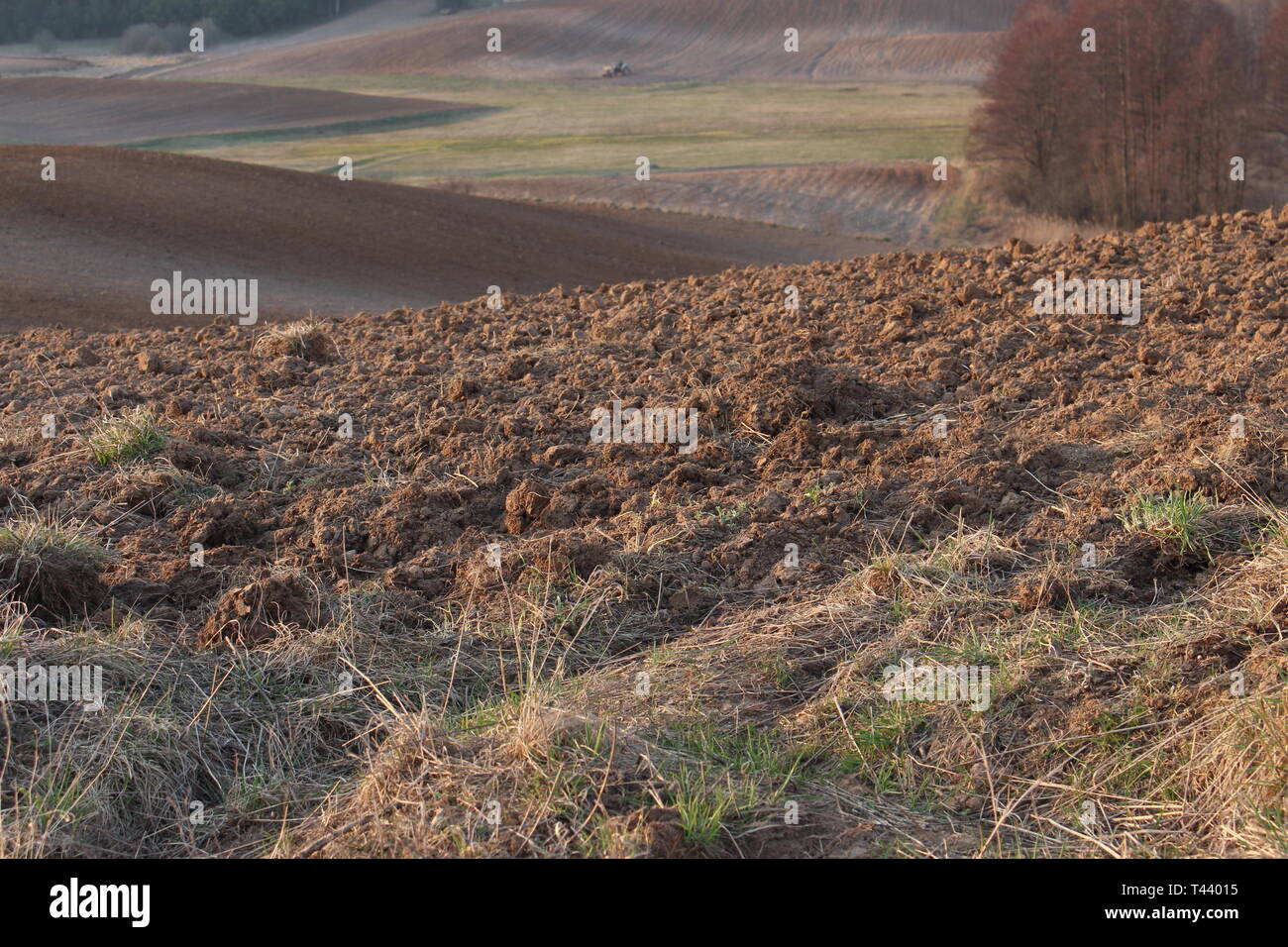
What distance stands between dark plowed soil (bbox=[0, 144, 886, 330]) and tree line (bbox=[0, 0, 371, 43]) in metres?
68.0

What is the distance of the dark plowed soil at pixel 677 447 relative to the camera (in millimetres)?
4602

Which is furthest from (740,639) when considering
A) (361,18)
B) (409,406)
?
(361,18)

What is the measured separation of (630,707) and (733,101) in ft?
177

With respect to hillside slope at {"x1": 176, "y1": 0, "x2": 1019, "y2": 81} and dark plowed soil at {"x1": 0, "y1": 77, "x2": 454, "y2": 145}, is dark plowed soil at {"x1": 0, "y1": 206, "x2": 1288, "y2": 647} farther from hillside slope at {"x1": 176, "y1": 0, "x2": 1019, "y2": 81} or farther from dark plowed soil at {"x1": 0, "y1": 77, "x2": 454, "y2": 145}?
hillside slope at {"x1": 176, "y1": 0, "x2": 1019, "y2": 81}

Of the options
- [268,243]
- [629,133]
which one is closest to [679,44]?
[629,133]

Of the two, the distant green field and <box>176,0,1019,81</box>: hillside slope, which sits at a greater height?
<box>176,0,1019,81</box>: hillside slope

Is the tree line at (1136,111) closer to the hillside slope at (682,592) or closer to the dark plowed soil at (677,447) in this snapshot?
the dark plowed soil at (677,447)

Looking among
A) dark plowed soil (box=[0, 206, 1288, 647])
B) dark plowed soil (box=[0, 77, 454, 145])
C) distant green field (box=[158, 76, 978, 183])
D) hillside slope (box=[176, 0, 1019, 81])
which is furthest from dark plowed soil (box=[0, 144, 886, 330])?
hillside slope (box=[176, 0, 1019, 81])

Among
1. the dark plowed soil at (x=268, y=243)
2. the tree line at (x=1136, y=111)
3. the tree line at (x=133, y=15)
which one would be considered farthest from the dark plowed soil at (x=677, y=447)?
the tree line at (x=133, y=15)

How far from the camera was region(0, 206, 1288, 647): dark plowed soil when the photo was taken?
15.1 ft

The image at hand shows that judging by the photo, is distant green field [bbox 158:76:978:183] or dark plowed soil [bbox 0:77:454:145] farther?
dark plowed soil [bbox 0:77:454:145]

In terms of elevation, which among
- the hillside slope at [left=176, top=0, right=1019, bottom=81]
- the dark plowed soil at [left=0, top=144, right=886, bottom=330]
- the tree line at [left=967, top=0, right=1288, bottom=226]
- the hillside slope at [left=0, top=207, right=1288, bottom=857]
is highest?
the hillside slope at [left=176, top=0, right=1019, bottom=81]

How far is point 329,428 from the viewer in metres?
6.14
